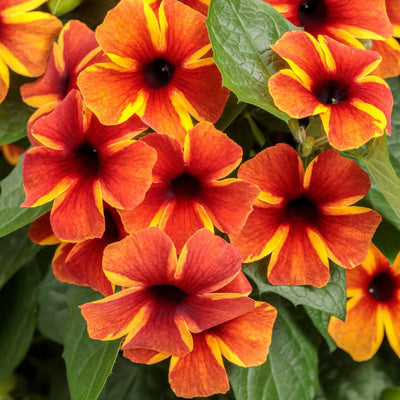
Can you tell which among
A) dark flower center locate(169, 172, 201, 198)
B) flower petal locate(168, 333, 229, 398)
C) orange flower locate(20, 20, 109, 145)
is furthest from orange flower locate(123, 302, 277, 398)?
orange flower locate(20, 20, 109, 145)

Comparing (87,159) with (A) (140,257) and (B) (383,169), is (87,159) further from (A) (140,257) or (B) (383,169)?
(B) (383,169)

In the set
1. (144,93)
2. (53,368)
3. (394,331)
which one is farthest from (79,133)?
(53,368)

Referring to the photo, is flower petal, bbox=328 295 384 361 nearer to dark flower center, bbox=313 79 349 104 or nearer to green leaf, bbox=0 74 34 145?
dark flower center, bbox=313 79 349 104

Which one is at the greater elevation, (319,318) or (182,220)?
(182,220)

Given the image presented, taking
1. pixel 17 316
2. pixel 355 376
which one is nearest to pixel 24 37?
pixel 17 316

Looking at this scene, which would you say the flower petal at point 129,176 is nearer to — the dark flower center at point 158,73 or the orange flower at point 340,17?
the dark flower center at point 158,73

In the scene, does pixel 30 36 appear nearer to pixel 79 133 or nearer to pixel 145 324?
pixel 79 133

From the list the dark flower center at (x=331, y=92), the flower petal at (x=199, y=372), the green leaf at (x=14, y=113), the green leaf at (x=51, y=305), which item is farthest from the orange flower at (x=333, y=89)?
the green leaf at (x=51, y=305)
